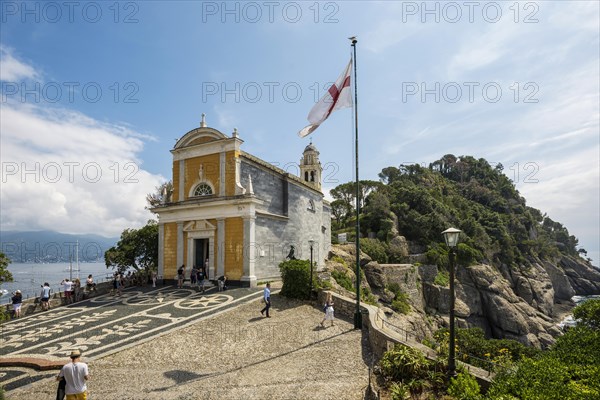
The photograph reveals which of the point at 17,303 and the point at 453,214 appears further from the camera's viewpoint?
the point at 453,214

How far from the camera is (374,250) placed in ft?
142

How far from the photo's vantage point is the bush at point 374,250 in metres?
42.7

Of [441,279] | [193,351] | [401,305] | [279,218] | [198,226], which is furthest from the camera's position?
[441,279]

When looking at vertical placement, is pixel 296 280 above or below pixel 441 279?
above

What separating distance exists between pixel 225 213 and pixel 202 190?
10.3 feet

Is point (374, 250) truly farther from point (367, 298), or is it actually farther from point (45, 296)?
point (45, 296)

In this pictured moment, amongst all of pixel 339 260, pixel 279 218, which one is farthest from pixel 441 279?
pixel 279 218

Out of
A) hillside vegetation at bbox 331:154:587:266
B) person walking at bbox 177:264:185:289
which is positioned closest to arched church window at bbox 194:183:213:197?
person walking at bbox 177:264:185:289

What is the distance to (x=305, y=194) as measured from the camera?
Result: 28.5 m

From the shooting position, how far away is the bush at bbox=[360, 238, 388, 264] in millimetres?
42688

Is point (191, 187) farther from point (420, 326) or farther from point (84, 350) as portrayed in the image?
point (420, 326)

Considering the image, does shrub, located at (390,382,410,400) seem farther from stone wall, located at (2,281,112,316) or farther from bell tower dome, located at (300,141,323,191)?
bell tower dome, located at (300,141,323,191)

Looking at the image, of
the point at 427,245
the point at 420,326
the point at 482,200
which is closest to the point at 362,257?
the point at 420,326

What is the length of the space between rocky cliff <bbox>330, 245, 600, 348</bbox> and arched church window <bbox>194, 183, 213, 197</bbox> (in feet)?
46.5
